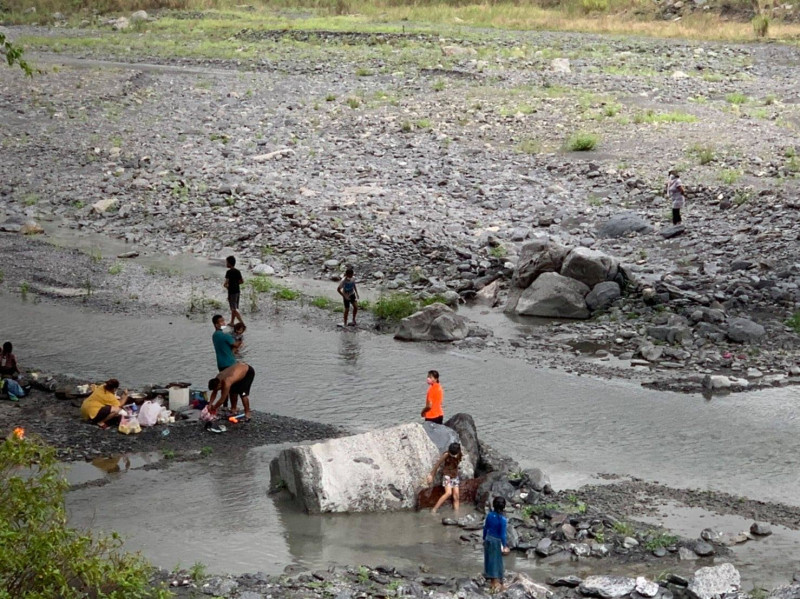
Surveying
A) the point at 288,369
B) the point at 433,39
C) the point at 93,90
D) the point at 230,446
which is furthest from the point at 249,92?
the point at 230,446

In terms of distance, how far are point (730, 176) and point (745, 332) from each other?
9309mm

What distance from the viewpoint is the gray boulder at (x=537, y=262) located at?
20859mm

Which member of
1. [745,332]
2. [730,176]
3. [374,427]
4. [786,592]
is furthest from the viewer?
[730,176]

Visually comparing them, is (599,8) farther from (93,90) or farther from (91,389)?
(91,389)

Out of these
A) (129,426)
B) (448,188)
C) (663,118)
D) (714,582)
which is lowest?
(129,426)

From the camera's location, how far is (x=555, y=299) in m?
20.2

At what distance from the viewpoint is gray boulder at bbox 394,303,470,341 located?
756 inches

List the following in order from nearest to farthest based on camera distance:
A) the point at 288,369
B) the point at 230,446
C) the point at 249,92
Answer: the point at 230,446 → the point at 288,369 → the point at 249,92

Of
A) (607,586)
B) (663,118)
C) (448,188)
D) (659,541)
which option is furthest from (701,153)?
(607,586)

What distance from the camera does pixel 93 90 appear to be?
3925cm

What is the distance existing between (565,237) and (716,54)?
25.6 m

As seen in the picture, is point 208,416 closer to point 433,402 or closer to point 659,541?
point 433,402

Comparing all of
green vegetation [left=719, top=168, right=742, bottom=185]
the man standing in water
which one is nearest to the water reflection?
the man standing in water

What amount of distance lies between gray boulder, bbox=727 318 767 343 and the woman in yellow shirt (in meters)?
9.71
